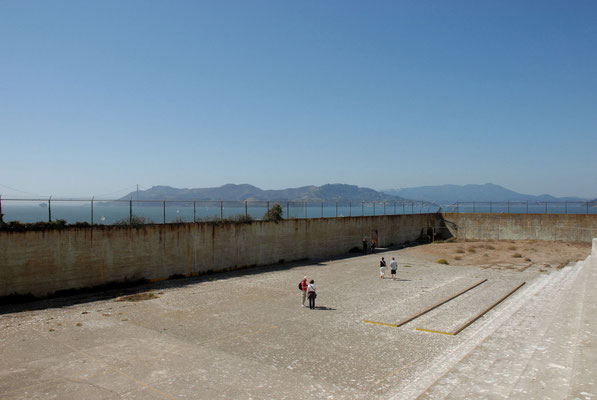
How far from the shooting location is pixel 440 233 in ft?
179

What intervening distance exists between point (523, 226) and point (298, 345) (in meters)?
43.9

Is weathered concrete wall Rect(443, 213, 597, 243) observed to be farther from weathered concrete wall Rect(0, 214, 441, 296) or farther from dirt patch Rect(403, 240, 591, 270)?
weathered concrete wall Rect(0, 214, 441, 296)

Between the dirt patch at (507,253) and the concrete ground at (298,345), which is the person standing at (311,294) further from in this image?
the dirt patch at (507,253)

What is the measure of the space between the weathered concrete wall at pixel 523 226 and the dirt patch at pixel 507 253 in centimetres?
147

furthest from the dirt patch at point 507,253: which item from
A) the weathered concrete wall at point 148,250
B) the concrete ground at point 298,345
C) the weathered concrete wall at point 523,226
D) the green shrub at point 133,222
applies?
the green shrub at point 133,222

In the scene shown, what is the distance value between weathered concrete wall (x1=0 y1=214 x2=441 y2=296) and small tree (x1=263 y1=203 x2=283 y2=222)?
0.75 metres

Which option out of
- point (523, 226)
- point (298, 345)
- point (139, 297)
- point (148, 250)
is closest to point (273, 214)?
point (148, 250)

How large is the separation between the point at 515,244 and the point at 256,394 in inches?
1721

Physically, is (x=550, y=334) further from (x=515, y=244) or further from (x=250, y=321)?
(x=515, y=244)

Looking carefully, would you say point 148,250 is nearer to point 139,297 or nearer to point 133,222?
point 133,222

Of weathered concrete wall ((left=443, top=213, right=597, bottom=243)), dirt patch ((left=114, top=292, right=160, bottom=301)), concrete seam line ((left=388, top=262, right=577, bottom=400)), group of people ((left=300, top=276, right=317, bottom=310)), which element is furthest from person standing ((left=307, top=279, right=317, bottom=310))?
weathered concrete wall ((left=443, top=213, right=597, bottom=243))

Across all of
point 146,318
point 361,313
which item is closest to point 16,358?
point 146,318

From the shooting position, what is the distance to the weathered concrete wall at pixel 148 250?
69.2 feet

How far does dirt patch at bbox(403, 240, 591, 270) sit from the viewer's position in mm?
35094
